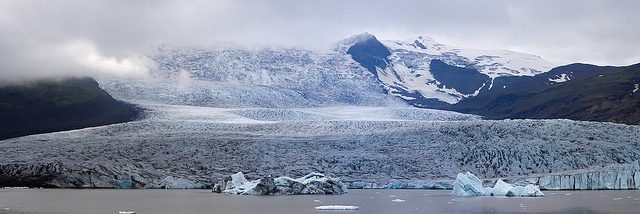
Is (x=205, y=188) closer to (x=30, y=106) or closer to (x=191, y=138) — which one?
(x=191, y=138)

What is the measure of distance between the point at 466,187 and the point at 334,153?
37.4ft

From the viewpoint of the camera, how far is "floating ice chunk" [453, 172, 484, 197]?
27.2 metres

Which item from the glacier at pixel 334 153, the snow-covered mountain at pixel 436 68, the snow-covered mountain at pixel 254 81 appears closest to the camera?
the glacier at pixel 334 153

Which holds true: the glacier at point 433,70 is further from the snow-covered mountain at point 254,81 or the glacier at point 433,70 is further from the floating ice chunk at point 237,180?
the floating ice chunk at point 237,180

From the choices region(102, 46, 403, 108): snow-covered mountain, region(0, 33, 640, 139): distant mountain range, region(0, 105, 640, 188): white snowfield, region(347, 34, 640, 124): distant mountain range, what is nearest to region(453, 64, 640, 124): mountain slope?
region(347, 34, 640, 124): distant mountain range

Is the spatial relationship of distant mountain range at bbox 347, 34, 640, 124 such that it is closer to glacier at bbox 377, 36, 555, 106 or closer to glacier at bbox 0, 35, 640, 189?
glacier at bbox 377, 36, 555, 106

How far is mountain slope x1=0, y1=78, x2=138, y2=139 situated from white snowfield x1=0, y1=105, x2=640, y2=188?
596 inches

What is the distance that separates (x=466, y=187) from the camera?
2742 centimetres

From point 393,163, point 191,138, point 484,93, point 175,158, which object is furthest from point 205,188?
point 484,93

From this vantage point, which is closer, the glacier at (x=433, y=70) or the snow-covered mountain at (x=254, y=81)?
the snow-covered mountain at (x=254, y=81)

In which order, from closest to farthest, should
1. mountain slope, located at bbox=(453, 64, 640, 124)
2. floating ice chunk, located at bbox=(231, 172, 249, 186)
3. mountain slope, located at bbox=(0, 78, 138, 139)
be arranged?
1. floating ice chunk, located at bbox=(231, 172, 249, 186)
2. mountain slope, located at bbox=(0, 78, 138, 139)
3. mountain slope, located at bbox=(453, 64, 640, 124)

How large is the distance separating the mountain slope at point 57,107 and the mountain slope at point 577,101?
43234 mm

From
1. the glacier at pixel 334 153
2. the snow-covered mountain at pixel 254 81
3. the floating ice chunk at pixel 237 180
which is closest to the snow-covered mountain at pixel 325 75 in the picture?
the snow-covered mountain at pixel 254 81

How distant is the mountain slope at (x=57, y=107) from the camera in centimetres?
5688
